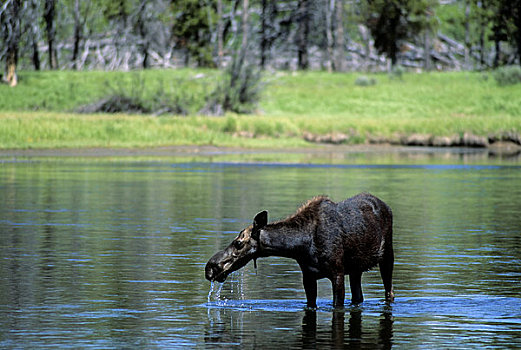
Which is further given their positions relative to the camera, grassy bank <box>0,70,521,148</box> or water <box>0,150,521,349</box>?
grassy bank <box>0,70,521,148</box>

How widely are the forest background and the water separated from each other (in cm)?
2326

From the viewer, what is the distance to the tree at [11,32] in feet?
219

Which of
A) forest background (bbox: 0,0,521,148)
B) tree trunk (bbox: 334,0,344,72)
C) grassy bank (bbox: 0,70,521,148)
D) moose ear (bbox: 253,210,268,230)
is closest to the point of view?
moose ear (bbox: 253,210,268,230)

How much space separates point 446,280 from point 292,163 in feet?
106

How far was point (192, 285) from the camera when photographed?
14.5 meters

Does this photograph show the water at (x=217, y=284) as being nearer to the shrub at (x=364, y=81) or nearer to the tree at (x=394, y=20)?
the shrub at (x=364, y=81)

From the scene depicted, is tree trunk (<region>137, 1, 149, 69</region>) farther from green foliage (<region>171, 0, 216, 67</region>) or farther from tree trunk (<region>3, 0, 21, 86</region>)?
tree trunk (<region>3, 0, 21, 86</region>)

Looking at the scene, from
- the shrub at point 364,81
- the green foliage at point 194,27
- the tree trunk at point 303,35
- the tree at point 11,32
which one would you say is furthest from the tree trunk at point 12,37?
the tree trunk at point 303,35

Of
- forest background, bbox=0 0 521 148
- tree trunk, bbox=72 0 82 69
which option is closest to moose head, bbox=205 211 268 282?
forest background, bbox=0 0 521 148

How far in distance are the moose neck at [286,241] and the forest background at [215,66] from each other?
3997 centimetres

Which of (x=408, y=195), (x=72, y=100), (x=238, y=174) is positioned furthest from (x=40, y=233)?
(x=72, y=100)

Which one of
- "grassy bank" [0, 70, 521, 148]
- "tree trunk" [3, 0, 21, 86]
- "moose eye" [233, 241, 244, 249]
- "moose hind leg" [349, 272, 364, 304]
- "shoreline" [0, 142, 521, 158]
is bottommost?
"moose hind leg" [349, 272, 364, 304]

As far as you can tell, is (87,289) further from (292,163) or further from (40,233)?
(292,163)

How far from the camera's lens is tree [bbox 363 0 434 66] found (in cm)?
9500
